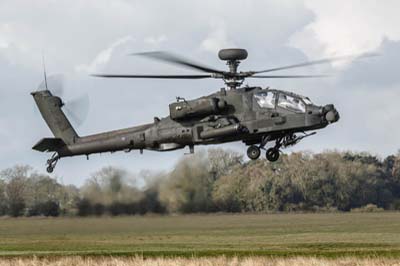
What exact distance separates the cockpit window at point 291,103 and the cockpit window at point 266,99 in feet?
0.99

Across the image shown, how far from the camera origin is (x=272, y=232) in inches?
3430

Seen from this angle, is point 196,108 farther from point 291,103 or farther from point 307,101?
point 307,101

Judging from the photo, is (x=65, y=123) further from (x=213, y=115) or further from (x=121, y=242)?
(x=121, y=242)

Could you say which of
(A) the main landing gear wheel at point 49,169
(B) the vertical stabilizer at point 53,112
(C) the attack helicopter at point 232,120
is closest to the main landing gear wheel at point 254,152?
(C) the attack helicopter at point 232,120

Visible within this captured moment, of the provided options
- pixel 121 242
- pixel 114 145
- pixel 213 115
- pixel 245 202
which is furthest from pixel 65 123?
pixel 121 242

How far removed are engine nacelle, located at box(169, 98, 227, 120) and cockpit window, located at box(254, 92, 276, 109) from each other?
55.9 inches

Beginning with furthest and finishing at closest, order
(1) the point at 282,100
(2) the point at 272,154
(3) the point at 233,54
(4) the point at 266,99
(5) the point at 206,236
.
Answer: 1. (5) the point at 206,236
2. (2) the point at 272,154
3. (4) the point at 266,99
4. (1) the point at 282,100
5. (3) the point at 233,54

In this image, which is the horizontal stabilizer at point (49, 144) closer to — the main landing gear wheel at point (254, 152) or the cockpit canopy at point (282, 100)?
the main landing gear wheel at point (254, 152)

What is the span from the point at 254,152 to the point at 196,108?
9.63ft

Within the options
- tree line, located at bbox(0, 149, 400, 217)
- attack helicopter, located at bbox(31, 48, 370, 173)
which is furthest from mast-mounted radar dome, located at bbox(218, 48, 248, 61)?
tree line, located at bbox(0, 149, 400, 217)

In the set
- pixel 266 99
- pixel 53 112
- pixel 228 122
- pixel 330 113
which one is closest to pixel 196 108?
pixel 228 122

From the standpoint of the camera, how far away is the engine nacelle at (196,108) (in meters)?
36.8

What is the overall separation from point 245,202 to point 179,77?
16507 mm

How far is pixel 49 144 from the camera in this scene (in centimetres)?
4122
